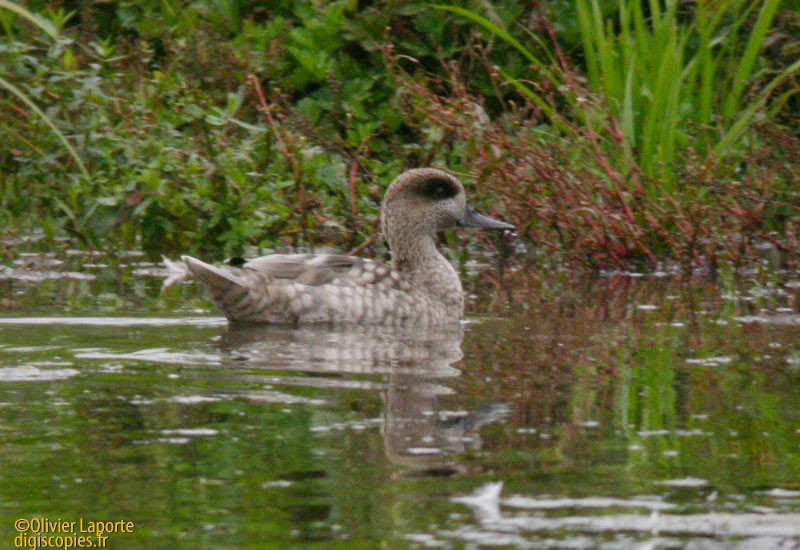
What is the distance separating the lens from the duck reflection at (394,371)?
5512 millimetres

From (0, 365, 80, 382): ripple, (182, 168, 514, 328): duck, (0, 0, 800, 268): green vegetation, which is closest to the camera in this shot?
(0, 365, 80, 382): ripple

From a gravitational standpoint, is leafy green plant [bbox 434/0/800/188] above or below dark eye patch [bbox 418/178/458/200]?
above

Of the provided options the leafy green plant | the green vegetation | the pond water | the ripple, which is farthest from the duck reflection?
the leafy green plant

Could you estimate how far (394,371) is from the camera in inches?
274

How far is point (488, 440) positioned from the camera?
554 cm

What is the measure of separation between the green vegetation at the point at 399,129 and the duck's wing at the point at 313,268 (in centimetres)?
200

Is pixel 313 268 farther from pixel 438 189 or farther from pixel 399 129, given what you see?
pixel 399 129

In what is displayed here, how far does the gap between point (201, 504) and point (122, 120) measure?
7106 millimetres

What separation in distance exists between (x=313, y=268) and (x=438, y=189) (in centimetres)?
113

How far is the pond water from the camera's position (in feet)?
15.0

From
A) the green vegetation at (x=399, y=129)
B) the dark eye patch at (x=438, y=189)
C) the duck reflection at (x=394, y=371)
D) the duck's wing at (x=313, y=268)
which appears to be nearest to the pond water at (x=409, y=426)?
the duck reflection at (x=394, y=371)

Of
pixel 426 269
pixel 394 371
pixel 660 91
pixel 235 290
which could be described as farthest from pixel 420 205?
Answer: pixel 394 371

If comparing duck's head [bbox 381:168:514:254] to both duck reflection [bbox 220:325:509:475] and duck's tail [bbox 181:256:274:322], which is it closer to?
duck reflection [bbox 220:325:509:475]

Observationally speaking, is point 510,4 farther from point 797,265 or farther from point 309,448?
point 309,448
